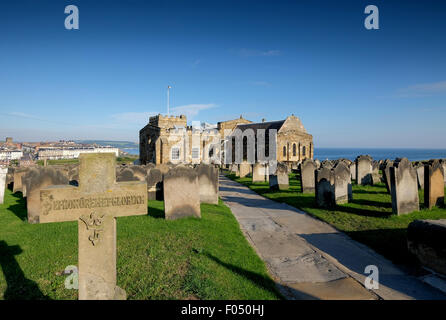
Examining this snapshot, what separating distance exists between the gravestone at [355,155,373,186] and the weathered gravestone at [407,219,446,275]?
11.4 meters

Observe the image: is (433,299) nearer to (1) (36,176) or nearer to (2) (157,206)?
(2) (157,206)

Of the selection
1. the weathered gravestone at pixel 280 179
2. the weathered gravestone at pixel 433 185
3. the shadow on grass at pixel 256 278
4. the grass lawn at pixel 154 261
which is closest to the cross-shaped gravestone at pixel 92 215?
the grass lawn at pixel 154 261

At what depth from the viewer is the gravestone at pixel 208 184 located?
10914 millimetres

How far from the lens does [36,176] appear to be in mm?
7715

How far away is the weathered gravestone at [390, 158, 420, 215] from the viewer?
8164 millimetres

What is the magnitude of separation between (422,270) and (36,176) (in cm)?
982

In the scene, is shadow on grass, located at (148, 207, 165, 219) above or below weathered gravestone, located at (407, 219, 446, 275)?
below

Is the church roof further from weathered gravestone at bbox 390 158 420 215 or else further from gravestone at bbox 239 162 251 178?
weathered gravestone at bbox 390 158 420 215

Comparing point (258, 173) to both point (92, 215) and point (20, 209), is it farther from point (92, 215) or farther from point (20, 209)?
point (92, 215)

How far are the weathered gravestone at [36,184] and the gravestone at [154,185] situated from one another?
371 cm

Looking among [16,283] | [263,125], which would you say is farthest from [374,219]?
[263,125]

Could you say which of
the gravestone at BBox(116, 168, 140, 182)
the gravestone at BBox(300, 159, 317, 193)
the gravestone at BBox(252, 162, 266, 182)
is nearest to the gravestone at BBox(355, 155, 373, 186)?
the gravestone at BBox(300, 159, 317, 193)

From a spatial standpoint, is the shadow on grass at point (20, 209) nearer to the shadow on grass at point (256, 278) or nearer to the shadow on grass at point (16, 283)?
the shadow on grass at point (16, 283)
